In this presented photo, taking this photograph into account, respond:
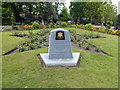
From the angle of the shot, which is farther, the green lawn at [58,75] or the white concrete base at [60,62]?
the white concrete base at [60,62]

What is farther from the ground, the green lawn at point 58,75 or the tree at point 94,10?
the tree at point 94,10

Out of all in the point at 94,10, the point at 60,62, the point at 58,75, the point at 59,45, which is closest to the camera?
the point at 58,75

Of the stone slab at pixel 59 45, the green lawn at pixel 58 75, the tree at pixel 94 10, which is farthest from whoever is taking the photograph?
the tree at pixel 94 10

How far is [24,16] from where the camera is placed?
120 ft

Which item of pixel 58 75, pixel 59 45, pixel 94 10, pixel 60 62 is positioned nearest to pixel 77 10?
pixel 94 10

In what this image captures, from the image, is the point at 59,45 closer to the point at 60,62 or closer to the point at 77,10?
the point at 60,62

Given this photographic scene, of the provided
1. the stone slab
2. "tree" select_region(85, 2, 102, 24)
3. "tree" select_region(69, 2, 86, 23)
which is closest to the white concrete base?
the stone slab

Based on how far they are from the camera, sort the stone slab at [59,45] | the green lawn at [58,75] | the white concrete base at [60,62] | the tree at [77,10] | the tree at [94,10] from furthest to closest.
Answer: the tree at [77,10] → the tree at [94,10] → the stone slab at [59,45] → the white concrete base at [60,62] → the green lawn at [58,75]

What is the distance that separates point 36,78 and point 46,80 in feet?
1.31

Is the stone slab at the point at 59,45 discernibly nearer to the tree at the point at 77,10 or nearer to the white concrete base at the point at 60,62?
the white concrete base at the point at 60,62

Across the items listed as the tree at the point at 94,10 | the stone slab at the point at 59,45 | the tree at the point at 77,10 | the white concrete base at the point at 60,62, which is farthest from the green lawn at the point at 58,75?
the tree at the point at 77,10

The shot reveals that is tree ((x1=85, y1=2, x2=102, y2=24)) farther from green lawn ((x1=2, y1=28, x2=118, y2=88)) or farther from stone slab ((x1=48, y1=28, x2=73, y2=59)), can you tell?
green lawn ((x1=2, y1=28, x2=118, y2=88))

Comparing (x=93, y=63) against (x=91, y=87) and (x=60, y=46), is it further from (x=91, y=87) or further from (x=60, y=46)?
(x=91, y=87)

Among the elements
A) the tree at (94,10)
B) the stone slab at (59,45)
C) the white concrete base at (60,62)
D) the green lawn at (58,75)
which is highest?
the tree at (94,10)
